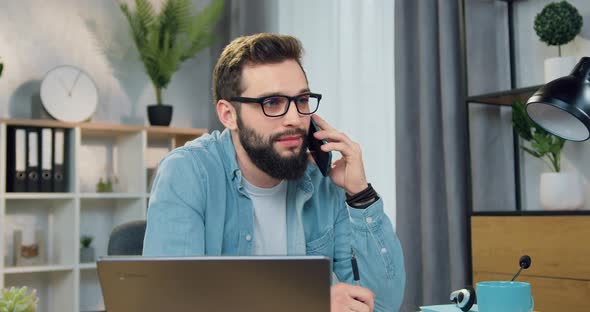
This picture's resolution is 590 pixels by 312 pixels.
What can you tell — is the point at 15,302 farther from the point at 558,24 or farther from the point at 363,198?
the point at 558,24

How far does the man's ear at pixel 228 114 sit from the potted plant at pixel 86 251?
2231 mm

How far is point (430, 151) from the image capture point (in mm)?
2658

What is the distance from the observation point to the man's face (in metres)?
1.61

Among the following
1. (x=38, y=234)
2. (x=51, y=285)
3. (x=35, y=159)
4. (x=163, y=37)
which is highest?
(x=163, y=37)

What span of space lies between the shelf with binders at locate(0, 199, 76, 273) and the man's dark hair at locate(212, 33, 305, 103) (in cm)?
208

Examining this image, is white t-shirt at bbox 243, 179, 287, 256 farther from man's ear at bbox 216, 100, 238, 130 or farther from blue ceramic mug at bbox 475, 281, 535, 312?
blue ceramic mug at bbox 475, 281, 535, 312

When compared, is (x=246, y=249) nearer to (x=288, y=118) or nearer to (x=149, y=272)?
(x=288, y=118)

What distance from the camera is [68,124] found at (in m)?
3.48

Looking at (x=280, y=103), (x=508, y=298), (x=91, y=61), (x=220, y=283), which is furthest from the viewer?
(x=91, y=61)

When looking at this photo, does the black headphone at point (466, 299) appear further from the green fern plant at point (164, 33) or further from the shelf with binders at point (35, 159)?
the green fern plant at point (164, 33)

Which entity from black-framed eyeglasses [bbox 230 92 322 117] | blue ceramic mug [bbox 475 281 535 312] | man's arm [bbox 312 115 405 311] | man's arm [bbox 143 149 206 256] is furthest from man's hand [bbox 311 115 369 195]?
blue ceramic mug [bbox 475 281 535 312]

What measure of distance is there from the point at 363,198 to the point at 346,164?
0.11 m

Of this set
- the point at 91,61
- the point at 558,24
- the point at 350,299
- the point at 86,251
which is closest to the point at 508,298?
the point at 350,299

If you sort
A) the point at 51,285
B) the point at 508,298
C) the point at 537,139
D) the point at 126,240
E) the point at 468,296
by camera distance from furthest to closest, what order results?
the point at 51,285
the point at 537,139
the point at 126,240
the point at 468,296
the point at 508,298
